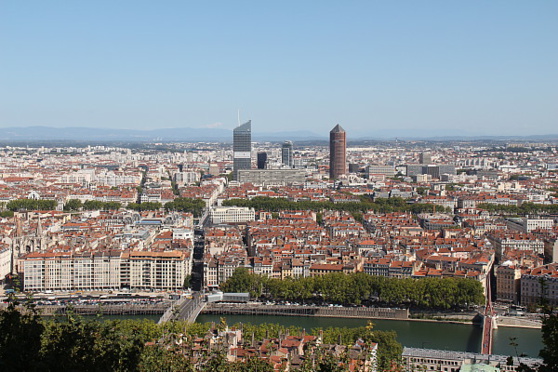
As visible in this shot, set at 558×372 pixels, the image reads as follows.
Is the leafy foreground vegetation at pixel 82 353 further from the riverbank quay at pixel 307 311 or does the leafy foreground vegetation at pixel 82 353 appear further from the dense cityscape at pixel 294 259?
the riverbank quay at pixel 307 311

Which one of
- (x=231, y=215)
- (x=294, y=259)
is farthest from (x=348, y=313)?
(x=231, y=215)

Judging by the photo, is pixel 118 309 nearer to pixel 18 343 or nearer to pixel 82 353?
pixel 82 353

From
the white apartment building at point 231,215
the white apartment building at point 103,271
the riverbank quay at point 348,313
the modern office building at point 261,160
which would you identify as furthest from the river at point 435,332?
the modern office building at point 261,160

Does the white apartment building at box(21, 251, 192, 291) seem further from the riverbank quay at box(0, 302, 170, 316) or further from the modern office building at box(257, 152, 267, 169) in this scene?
the modern office building at box(257, 152, 267, 169)

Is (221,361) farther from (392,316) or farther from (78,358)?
(392,316)

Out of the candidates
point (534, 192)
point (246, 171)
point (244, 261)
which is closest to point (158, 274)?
point (244, 261)
